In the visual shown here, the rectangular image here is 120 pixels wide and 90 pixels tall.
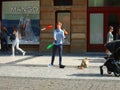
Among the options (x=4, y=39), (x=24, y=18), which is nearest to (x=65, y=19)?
(x=24, y=18)

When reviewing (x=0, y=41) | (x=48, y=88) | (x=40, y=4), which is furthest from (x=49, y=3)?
(x=48, y=88)

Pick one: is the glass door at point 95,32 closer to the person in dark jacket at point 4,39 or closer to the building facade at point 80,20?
the building facade at point 80,20

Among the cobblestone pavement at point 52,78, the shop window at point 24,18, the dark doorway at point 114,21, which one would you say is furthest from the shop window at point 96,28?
the cobblestone pavement at point 52,78

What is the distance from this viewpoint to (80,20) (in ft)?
85.1

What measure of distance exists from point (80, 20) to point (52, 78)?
12206mm

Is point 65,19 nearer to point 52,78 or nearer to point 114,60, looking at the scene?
point 114,60

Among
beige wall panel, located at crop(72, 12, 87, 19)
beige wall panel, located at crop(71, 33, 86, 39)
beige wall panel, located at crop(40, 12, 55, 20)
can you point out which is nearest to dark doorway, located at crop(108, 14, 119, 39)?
beige wall panel, located at crop(72, 12, 87, 19)

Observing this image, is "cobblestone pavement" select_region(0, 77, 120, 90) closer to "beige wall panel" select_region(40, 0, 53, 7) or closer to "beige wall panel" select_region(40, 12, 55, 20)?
"beige wall panel" select_region(40, 12, 55, 20)

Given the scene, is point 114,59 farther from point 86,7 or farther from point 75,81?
point 86,7

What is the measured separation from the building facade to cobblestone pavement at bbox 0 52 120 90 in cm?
742

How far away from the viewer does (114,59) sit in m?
14.6

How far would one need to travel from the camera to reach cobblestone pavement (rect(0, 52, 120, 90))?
12172 mm

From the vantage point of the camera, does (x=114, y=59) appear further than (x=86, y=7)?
No

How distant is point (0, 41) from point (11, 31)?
1.06 m
